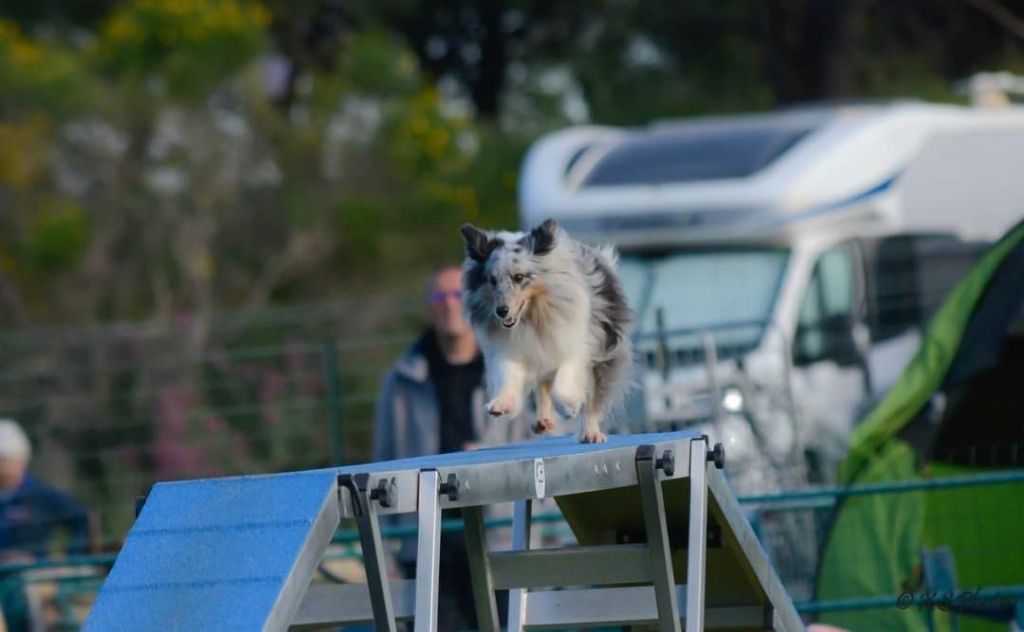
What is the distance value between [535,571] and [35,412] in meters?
8.80

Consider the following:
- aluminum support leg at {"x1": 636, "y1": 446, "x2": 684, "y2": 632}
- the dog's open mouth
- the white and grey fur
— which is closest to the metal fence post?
the white and grey fur

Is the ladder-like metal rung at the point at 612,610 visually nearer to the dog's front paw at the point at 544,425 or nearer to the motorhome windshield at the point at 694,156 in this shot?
the dog's front paw at the point at 544,425

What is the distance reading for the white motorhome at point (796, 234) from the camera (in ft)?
32.5

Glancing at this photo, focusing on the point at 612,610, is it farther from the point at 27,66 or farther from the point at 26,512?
the point at 27,66

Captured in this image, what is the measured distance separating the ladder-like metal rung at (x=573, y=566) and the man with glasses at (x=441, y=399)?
2.21m

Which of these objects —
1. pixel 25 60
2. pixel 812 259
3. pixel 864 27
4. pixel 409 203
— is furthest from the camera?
pixel 864 27

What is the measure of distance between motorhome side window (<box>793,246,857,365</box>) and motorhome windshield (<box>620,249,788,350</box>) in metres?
0.26

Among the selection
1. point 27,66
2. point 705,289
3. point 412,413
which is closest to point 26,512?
point 412,413

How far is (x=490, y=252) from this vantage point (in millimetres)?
4906

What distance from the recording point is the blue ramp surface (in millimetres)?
3785

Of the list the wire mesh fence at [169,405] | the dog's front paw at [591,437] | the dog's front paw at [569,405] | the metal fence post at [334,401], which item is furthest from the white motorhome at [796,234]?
the dog's front paw at [569,405]

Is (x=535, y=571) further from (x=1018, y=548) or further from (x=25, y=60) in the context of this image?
(x=25, y=60)

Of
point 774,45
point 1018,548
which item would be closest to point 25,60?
point 774,45

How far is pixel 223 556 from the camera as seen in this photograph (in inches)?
156
